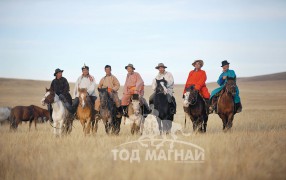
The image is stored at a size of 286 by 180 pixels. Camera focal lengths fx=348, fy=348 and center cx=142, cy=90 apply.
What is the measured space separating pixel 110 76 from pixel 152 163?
6309mm

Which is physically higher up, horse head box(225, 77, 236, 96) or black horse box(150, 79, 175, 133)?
horse head box(225, 77, 236, 96)

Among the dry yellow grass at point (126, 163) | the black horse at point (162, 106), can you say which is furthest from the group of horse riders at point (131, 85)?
the dry yellow grass at point (126, 163)

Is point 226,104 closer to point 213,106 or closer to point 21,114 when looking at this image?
point 213,106

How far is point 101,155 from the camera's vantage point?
7660mm

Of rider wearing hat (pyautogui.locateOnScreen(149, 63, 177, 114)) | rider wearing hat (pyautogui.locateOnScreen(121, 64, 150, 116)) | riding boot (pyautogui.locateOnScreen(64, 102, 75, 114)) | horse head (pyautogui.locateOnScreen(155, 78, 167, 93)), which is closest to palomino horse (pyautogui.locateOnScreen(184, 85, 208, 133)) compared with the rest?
rider wearing hat (pyautogui.locateOnScreen(149, 63, 177, 114))

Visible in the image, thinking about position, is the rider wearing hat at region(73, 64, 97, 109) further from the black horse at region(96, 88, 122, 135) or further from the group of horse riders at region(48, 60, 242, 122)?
the black horse at region(96, 88, 122, 135)

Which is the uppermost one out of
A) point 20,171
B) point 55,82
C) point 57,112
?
point 55,82

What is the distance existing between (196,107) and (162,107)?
118cm

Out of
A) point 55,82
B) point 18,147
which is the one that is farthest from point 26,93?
point 18,147

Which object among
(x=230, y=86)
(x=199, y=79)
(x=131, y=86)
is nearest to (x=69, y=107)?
(x=131, y=86)

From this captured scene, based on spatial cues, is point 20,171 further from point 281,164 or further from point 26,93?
point 26,93

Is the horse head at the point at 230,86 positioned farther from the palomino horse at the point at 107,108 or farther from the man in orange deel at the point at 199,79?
the palomino horse at the point at 107,108

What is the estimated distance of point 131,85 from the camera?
12391 millimetres

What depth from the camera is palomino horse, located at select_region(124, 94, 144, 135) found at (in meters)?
11.1
